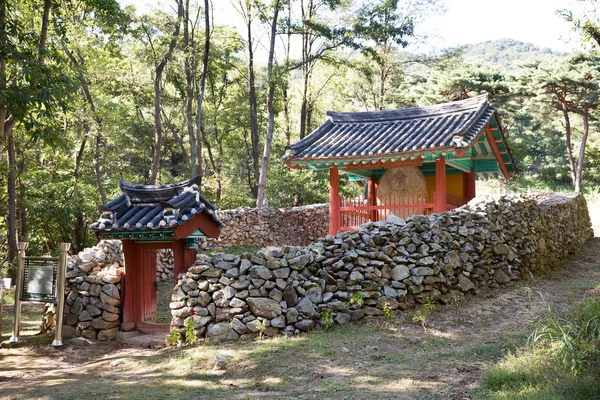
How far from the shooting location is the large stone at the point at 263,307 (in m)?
8.07

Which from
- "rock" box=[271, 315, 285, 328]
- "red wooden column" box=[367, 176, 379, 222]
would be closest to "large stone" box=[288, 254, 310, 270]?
"rock" box=[271, 315, 285, 328]

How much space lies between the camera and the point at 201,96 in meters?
19.6

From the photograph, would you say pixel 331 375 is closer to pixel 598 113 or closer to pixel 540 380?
pixel 540 380

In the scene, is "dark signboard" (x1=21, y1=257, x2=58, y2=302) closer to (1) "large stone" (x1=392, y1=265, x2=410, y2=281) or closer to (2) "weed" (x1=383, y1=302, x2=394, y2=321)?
(2) "weed" (x1=383, y1=302, x2=394, y2=321)

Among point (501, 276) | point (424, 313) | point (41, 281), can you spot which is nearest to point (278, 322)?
point (424, 313)

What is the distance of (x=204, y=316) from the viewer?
8219mm

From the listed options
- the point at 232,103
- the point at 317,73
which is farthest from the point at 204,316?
the point at 317,73

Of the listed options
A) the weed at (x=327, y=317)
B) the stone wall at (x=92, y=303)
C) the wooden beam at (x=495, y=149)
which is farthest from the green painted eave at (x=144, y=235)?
the wooden beam at (x=495, y=149)

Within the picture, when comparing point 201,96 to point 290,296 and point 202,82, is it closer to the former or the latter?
point 202,82

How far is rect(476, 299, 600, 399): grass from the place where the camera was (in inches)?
194

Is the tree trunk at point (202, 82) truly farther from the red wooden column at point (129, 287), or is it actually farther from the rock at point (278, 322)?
the rock at point (278, 322)

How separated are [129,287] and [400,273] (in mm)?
4727

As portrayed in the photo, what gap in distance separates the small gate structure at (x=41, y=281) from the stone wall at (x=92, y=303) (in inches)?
32.9

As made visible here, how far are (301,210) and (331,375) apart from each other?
1292cm
